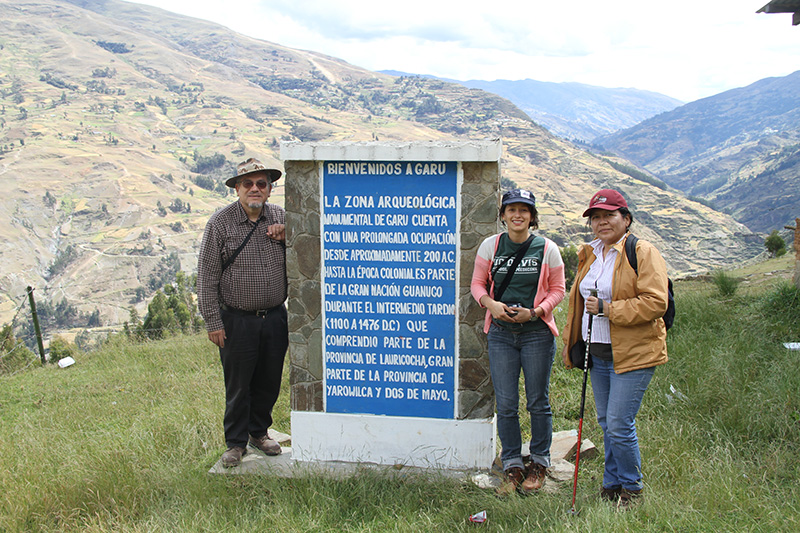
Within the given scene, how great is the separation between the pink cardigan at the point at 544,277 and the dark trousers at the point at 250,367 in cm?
142

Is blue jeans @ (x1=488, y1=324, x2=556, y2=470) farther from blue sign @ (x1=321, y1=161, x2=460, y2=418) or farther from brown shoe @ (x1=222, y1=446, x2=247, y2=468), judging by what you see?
brown shoe @ (x1=222, y1=446, x2=247, y2=468)

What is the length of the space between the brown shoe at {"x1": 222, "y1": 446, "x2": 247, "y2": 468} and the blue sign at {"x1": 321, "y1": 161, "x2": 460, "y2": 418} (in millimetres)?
756

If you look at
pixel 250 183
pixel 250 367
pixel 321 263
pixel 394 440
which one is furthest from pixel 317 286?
pixel 394 440

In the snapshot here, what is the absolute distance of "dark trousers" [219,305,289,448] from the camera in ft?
12.9

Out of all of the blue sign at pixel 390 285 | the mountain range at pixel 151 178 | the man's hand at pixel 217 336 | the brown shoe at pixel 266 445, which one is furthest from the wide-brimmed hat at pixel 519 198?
the mountain range at pixel 151 178

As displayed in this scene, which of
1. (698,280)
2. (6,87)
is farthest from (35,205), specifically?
(698,280)

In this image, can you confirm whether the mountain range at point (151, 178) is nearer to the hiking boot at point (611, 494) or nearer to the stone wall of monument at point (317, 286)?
the stone wall of monument at point (317, 286)

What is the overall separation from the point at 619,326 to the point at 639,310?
197 millimetres

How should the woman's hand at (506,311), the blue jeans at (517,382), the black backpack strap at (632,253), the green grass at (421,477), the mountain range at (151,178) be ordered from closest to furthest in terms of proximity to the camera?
1. the black backpack strap at (632,253)
2. the green grass at (421,477)
3. the woman's hand at (506,311)
4. the blue jeans at (517,382)
5. the mountain range at (151,178)

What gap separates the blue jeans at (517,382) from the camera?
3465mm

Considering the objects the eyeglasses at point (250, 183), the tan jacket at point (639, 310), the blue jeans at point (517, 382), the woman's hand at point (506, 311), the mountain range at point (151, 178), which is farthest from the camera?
the mountain range at point (151, 178)

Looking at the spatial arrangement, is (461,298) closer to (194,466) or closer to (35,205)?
(194,466)

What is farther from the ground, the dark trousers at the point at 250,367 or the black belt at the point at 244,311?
the black belt at the point at 244,311

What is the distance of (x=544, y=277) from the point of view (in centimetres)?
341
